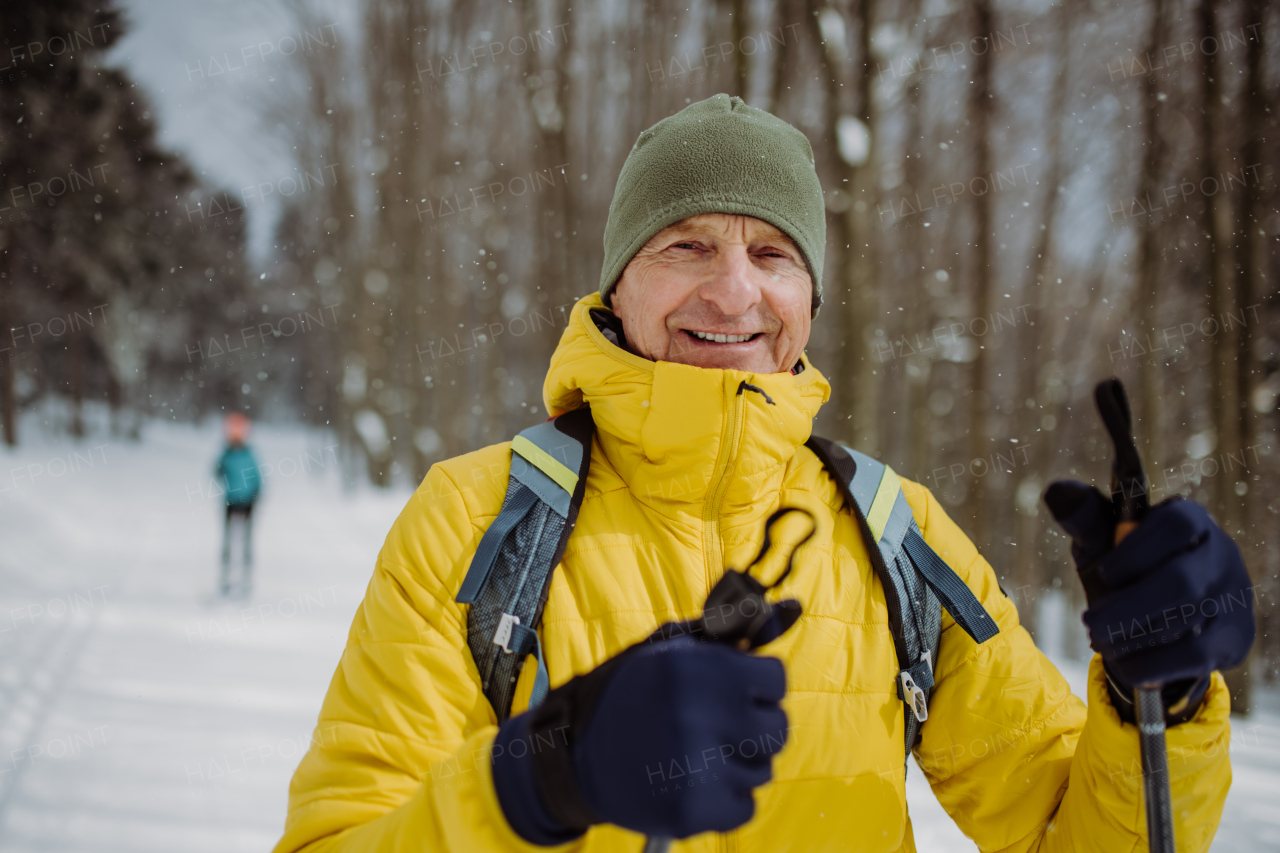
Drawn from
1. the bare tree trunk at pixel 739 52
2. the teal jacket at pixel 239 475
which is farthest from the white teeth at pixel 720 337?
the teal jacket at pixel 239 475

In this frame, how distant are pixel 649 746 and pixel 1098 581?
31.6 inches

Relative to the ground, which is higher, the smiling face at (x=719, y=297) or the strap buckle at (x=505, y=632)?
the smiling face at (x=719, y=297)

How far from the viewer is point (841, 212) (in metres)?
5.20

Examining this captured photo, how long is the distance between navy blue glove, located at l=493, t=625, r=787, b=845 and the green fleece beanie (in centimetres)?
105

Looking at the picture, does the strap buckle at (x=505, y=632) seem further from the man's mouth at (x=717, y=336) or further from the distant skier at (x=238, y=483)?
the distant skier at (x=238, y=483)

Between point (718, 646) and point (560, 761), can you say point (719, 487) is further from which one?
point (560, 761)

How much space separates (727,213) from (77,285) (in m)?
22.7

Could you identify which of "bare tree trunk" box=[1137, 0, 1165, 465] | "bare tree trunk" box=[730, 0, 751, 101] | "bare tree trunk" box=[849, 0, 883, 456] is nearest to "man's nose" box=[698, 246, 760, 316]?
"bare tree trunk" box=[849, 0, 883, 456]

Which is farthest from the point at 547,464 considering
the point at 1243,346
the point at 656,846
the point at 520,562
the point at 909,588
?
the point at 1243,346

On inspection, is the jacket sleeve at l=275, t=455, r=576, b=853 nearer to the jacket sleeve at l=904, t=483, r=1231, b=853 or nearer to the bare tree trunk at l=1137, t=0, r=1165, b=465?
the jacket sleeve at l=904, t=483, r=1231, b=853

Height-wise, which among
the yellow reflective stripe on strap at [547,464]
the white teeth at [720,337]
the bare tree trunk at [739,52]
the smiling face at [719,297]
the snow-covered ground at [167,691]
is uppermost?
the bare tree trunk at [739,52]

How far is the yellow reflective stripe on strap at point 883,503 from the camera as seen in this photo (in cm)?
139

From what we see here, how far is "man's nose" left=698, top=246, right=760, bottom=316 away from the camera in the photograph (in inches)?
55.4

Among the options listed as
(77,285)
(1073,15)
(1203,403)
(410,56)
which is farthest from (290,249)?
(1203,403)
